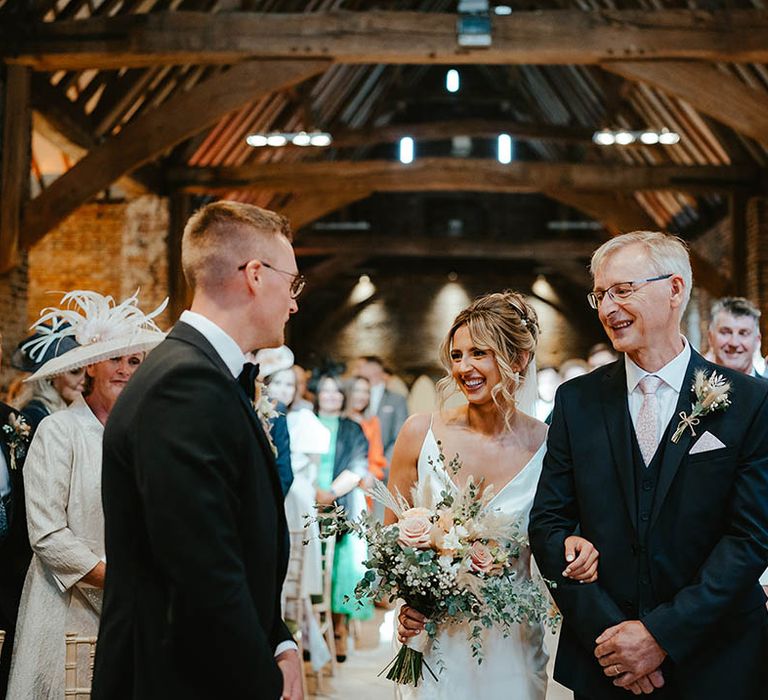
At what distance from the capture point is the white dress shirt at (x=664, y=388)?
2.32 m

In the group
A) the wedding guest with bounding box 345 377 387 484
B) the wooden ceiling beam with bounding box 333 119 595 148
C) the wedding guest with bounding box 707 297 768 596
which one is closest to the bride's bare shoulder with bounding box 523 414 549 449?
the wedding guest with bounding box 707 297 768 596

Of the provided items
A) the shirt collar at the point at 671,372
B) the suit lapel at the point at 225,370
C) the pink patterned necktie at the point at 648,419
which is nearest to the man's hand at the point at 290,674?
the suit lapel at the point at 225,370

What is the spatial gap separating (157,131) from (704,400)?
694 centimetres

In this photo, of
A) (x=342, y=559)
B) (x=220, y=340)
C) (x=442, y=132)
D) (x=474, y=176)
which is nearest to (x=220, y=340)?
(x=220, y=340)

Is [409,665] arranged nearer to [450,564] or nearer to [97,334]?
[450,564]

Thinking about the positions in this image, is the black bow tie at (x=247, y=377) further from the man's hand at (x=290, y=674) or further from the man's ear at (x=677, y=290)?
the man's ear at (x=677, y=290)

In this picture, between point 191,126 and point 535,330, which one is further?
point 191,126

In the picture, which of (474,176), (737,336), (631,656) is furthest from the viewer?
(474,176)

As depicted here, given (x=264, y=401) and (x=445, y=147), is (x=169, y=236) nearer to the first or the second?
(x=264, y=401)

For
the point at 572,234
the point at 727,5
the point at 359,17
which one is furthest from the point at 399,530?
the point at 572,234

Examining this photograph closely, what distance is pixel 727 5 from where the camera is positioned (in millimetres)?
9805

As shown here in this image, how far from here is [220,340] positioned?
6.03 ft

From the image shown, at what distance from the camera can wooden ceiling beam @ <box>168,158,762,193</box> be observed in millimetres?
11453

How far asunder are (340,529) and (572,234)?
1797 centimetres
